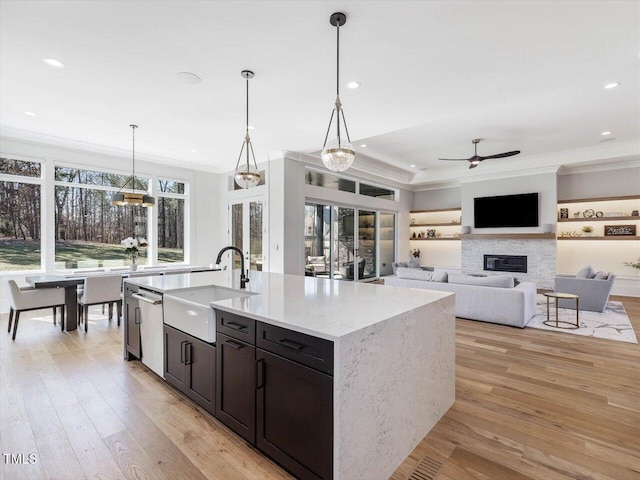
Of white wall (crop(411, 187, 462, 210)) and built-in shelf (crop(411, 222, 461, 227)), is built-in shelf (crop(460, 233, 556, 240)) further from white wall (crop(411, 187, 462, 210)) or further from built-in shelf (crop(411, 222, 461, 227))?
white wall (crop(411, 187, 462, 210))

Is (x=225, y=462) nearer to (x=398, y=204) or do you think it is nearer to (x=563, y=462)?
(x=563, y=462)

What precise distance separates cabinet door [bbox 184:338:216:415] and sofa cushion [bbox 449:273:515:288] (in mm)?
4189

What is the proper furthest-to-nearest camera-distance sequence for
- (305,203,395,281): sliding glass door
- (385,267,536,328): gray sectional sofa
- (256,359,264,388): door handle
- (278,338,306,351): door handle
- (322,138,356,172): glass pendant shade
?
1. (305,203,395,281): sliding glass door
2. (385,267,536,328): gray sectional sofa
3. (322,138,356,172): glass pendant shade
4. (256,359,264,388): door handle
5. (278,338,306,351): door handle

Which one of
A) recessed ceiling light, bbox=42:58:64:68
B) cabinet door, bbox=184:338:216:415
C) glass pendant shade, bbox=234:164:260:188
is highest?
recessed ceiling light, bbox=42:58:64:68

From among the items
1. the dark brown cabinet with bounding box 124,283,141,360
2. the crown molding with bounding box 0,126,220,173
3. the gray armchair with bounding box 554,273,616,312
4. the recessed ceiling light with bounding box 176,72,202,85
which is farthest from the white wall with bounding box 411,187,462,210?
the dark brown cabinet with bounding box 124,283,141,360

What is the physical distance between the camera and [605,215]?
292 inches

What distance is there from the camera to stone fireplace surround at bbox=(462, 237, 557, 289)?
752cm

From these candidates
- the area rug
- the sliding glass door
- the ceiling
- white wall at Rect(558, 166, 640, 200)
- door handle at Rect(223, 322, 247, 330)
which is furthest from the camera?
the sliding glass door

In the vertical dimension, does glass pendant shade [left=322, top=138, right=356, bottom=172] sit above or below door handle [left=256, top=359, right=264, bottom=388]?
above

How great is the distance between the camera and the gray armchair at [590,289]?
5258mm

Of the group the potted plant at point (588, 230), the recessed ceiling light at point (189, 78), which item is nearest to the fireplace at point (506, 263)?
the potted plant at point (588, 230)

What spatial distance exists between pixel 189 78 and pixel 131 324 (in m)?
2.70

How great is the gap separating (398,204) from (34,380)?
347 inches

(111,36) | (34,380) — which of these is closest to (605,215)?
(111,36)
